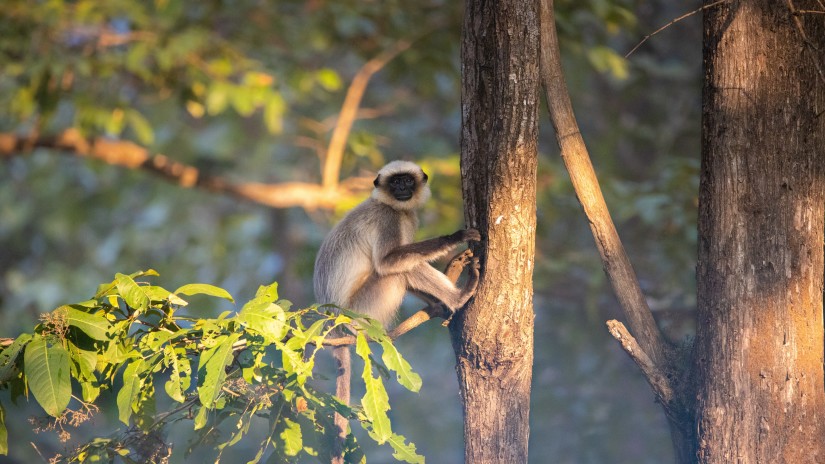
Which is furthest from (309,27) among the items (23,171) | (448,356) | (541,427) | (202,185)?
(23,171)

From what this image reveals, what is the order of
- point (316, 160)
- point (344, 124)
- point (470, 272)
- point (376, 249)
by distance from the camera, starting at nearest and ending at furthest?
point (470, 272)
point (376, 249)
point (344, 124)
point (316, 160)

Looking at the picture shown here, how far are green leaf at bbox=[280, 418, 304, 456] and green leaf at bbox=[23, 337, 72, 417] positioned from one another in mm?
846

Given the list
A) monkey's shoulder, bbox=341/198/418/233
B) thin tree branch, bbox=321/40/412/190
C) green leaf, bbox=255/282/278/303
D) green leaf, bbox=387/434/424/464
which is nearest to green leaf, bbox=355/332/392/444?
green leaf, bbox=387/434/424/464

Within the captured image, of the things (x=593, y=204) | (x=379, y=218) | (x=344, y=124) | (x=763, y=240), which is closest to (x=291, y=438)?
(x=593, y=204)

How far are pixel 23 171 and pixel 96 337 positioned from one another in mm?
13725

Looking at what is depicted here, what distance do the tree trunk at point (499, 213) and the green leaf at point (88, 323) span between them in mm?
1504

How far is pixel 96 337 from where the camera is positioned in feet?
9.60

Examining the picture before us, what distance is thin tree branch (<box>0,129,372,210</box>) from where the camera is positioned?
8.12 meters

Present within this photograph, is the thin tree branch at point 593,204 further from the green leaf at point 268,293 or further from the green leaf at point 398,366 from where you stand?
the green leaf at point 268,293

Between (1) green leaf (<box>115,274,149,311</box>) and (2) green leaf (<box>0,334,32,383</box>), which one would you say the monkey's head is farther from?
(2) green leaf (<box>0,334,32,383</box>)

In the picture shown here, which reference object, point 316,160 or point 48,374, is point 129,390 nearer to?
point 48,374

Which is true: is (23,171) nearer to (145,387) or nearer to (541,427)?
(541,427)

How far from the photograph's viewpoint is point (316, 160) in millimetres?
14555

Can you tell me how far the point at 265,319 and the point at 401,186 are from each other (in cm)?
259
